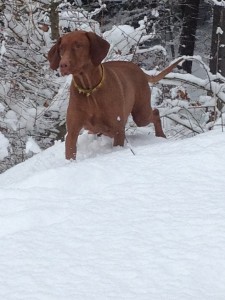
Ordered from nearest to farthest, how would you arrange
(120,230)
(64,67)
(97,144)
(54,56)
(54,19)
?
(120,230), (64,67), (54,56), (97,144), (54,19)

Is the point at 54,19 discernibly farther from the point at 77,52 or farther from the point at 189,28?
the point at 189,28

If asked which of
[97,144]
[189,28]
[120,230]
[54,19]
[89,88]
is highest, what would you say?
[189,28]

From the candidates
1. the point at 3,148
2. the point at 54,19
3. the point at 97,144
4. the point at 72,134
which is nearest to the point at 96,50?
the point at 72,134

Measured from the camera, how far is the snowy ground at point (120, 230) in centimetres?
186

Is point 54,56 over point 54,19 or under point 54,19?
under

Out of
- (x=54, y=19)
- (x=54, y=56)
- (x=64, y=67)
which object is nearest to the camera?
(x=64, y=67)

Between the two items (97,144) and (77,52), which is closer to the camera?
(77,52)

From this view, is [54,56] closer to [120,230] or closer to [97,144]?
[97,144]

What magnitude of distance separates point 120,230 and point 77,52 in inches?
93.5

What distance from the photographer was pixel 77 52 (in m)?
4.40

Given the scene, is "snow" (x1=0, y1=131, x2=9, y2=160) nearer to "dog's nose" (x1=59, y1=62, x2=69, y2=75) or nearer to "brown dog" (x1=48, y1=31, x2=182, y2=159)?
"brown dog" (x1=48, y1=31, x2=182, y2=159)

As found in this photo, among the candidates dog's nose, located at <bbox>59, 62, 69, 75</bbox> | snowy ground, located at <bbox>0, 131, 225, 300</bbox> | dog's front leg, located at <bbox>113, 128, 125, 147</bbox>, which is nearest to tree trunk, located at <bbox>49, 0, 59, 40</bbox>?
dog's front leg, located at <bbox>113, 128, 125, 147</bbox>

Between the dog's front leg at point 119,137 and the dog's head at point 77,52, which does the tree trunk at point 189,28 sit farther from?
the dog's head at point 77,52

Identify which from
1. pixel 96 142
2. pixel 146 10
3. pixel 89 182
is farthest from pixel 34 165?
pixel 146 10
